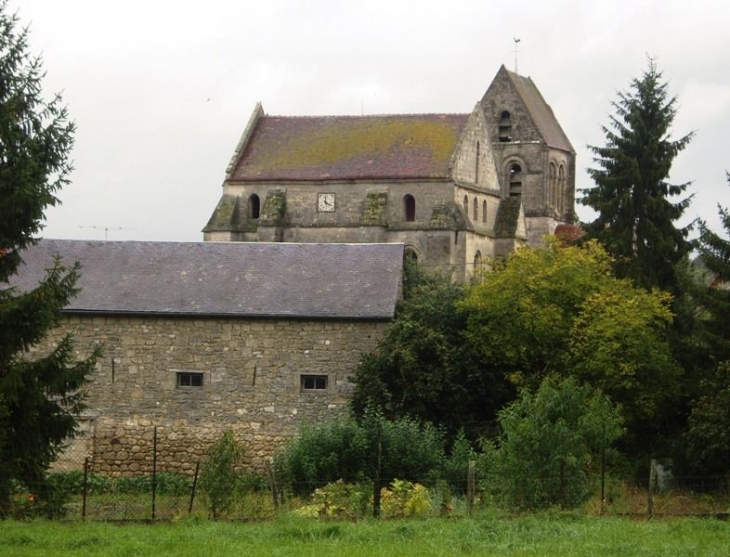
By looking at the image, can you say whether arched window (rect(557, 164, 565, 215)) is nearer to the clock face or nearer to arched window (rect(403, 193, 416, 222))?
arched window (rect(403, 193, 416, 222))

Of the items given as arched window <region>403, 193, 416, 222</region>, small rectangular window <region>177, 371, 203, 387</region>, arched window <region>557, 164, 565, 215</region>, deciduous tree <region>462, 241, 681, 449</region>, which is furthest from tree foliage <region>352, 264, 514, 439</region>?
arched window <region>557, 164, 565, 215</region>

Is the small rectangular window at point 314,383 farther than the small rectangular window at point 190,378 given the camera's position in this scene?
No

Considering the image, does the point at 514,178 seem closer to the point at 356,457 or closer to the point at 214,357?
the point at 214,357

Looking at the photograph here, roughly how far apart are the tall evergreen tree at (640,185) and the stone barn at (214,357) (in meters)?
9.54

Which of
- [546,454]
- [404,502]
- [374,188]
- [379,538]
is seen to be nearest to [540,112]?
[374,188]

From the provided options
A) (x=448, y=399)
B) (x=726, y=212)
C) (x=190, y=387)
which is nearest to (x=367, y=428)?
(x=448, y=399)

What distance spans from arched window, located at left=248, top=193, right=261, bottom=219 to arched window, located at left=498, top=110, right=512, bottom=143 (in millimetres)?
21202

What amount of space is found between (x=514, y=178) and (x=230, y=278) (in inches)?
1873

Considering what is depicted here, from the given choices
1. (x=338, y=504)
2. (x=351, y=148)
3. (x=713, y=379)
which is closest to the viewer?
(x=338, y=504)

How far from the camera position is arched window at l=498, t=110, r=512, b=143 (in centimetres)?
8244

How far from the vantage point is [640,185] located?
43406 mm

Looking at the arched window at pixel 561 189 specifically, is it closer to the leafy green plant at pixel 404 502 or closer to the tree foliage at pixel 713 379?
the tree foliage at pixel 713 379

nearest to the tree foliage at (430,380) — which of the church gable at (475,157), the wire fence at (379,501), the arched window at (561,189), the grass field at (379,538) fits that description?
the wire fence at (379,501)

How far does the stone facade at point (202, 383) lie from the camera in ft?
114
